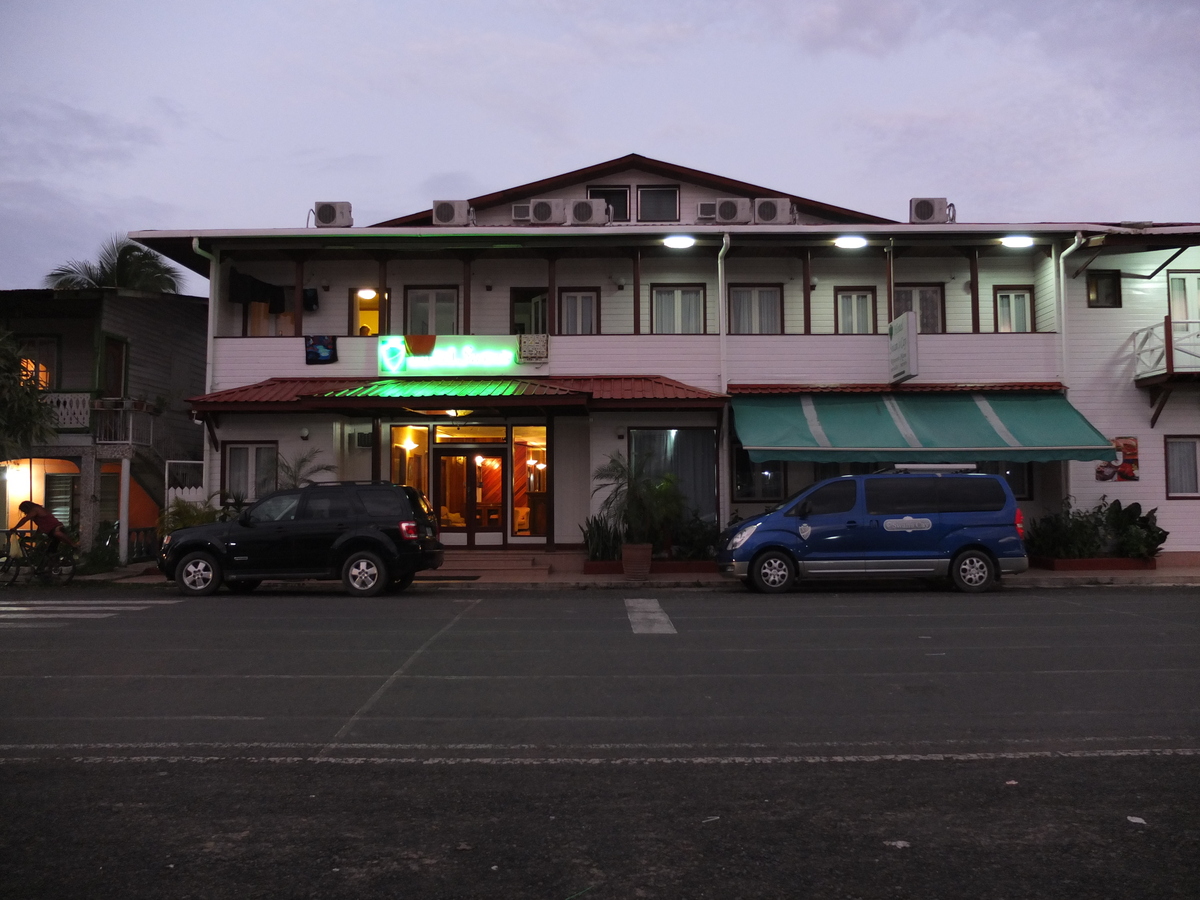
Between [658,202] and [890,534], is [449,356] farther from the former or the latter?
[890,534]

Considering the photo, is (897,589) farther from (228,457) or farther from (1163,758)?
(228,457)

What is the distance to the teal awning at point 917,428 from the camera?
59.0ft

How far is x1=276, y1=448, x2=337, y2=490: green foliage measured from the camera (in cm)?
1919

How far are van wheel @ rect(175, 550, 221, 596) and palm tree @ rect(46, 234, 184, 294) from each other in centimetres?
2042

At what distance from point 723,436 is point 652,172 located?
7640 millimetres

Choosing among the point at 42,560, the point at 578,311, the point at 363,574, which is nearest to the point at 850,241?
the point at 578,311

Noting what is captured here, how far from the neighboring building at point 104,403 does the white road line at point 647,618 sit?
12233 mm

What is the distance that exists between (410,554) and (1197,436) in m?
16.6

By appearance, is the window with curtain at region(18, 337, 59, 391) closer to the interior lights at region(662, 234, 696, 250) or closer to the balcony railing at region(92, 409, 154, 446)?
the balcony railing at region(92, 409, 154, 446)

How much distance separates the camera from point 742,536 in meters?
15.8

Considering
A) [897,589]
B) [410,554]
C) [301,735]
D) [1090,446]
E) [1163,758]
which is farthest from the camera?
[1090,446]

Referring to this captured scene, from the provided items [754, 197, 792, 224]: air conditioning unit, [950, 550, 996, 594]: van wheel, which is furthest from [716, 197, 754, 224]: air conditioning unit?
[950, 550, 996, 594]: van wheel

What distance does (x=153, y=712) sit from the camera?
23.6 feet

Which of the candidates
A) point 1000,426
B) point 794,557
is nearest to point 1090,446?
point 1000,426
